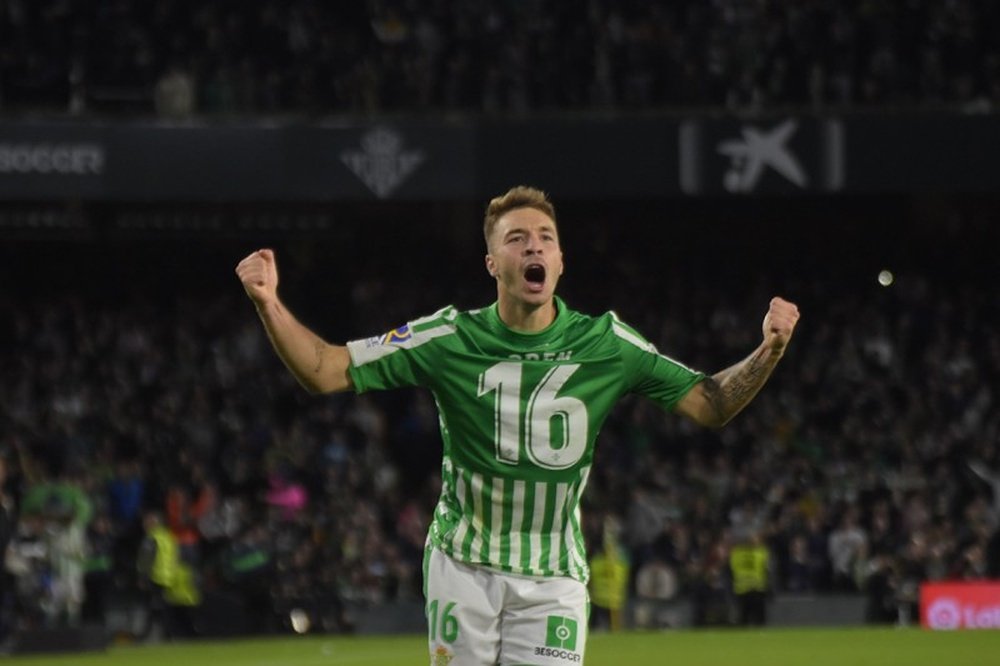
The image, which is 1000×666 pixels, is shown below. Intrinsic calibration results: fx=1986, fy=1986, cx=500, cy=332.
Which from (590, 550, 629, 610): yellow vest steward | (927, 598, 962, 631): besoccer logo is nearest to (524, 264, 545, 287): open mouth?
(590, 550, 629, 610): yellow vest steward

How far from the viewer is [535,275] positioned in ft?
19.2

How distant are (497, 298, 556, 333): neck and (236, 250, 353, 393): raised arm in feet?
1.70

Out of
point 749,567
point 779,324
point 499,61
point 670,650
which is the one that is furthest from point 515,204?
point 499,61

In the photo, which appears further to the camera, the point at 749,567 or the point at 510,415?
the point at 749,567

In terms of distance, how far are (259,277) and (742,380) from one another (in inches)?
59.3

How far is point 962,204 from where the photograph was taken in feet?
93.9

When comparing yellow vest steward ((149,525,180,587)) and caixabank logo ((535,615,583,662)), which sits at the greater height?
caixabank logo ((535,615,583,662))

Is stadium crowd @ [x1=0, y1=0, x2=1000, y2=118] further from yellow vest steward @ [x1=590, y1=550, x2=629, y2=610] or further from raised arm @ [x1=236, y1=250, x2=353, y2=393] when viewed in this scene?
raised arm @ [x1=236, y1=250, x2=353, y2=393]

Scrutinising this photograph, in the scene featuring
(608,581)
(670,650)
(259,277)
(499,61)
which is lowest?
(670,650)

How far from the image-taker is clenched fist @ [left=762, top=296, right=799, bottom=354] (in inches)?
232

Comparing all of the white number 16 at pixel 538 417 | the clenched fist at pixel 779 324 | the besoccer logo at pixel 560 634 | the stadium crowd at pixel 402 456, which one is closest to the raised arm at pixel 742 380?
the clenched fist at pixel 779 324

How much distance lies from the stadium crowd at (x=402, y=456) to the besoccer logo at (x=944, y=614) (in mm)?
422

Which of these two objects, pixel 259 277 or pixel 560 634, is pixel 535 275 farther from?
pixel 560 634

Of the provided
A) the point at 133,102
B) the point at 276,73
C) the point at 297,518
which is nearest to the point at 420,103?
the point at 276,73
